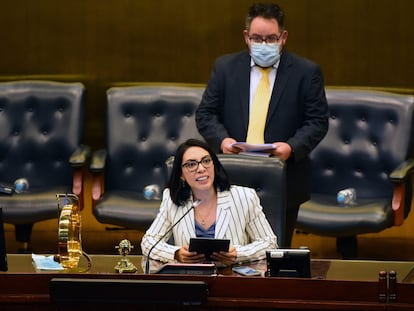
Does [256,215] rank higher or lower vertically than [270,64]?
lower

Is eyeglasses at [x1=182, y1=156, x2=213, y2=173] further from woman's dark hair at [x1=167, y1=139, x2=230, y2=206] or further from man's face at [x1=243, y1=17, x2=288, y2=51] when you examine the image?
man's face at [x1=243, y1=17, x2=288, y2=51]

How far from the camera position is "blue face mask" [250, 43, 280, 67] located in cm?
619

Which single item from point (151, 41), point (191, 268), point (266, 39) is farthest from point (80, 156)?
point (191, 268)

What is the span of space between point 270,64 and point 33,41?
2.23m

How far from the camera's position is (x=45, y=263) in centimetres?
472

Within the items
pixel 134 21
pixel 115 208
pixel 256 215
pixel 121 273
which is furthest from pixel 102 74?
pixel 121 273

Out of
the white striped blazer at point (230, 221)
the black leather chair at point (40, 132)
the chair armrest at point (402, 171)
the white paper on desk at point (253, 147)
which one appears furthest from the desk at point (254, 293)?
the black leather chair at point (40, 132)

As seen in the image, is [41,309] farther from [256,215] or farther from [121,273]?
[256,215]

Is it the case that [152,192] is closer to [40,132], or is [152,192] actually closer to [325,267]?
[40,132]

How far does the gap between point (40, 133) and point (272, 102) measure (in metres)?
1.90

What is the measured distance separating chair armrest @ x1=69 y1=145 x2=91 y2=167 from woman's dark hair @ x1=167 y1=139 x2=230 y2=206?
6.29ft

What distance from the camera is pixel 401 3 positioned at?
7.70 m

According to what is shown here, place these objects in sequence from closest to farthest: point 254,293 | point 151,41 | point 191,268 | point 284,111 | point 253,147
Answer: point 254,293, point 191,268, point 253,147, point 284,111, point 151,41

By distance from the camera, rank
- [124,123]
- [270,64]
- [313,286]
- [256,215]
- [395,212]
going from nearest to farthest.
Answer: [313,286] → [256,215] → [270,64] → [395,212] → [124,123]
